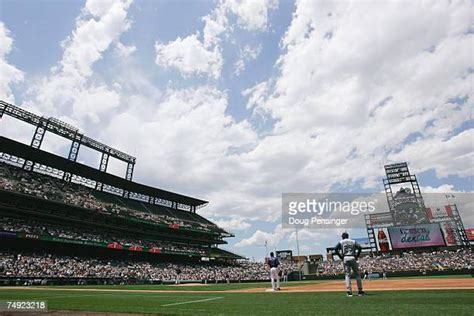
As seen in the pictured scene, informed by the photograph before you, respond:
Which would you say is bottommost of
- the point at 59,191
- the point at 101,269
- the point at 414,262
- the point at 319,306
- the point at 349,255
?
the point at 319,306

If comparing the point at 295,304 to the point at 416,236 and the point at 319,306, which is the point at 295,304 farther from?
the point at 416,236

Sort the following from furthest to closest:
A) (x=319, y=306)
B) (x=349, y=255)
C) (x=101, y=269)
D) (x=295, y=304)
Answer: (x=101, y=269) < (x=349, y=255) < (x=295, y=304) < (x=319, y=306)

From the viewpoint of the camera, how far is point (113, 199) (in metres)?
55.1

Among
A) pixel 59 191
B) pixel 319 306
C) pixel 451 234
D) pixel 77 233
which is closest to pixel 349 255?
pixel 319 306

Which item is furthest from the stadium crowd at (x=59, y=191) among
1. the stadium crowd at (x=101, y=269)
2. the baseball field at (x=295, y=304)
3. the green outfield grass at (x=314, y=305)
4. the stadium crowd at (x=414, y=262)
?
the green outfield grass at (x=314, y=305)

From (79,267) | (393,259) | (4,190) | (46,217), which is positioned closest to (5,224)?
(4,190)

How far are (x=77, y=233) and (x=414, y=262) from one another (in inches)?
1949

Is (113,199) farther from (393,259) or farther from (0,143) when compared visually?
(393,259)

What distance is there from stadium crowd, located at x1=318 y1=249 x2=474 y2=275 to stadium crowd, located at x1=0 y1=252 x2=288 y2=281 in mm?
12074

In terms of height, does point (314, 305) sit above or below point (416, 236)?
below

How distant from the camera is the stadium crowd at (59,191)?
3947cm

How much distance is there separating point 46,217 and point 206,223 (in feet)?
112

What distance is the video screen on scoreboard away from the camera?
5700 cm

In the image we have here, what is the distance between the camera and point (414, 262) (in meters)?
51.1
